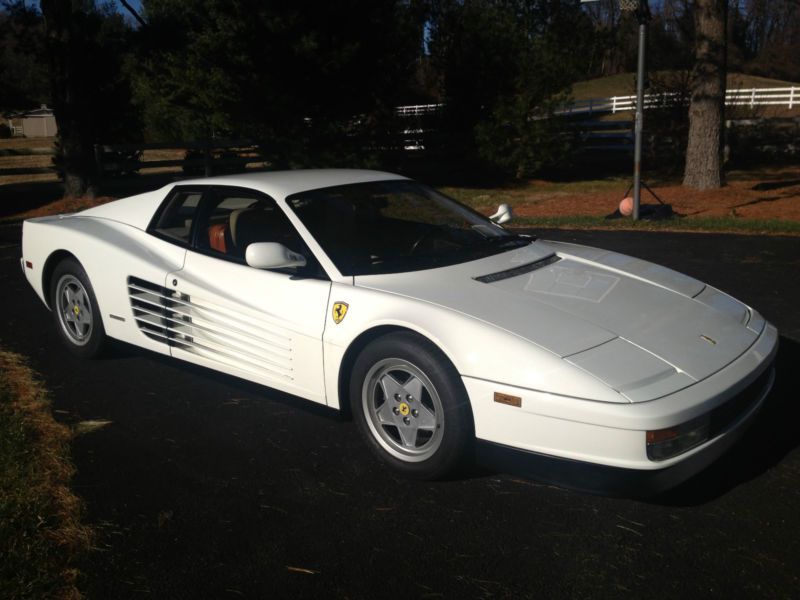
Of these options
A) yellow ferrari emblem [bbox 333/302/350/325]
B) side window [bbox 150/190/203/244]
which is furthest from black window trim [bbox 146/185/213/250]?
yellow ferrari emblem [bbox 333/302/350/325]

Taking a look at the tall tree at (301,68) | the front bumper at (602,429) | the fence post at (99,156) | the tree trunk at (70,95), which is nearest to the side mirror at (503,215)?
the front bumper at (602,429)

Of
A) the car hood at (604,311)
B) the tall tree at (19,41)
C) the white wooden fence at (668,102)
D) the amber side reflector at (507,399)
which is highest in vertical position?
the tall tree at (19,41)

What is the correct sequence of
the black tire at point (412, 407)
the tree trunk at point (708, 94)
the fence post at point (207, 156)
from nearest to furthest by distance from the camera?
the black tire at point (412, 407)
the tree trunk at point (708, 94)
the fence post at point (207, 156)

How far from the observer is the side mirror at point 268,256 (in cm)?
405

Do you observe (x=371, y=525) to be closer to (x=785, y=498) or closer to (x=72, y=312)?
(x=785, y=498)

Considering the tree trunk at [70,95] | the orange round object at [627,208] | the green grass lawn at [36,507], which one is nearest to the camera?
the green grass lawn at [36,507]

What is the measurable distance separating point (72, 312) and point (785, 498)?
4742mm

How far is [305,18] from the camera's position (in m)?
17.3

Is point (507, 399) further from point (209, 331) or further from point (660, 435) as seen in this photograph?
point (209, 331)

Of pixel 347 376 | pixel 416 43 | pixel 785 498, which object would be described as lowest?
pixel 785 498

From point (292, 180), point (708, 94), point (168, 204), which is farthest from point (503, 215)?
point (708, 94)

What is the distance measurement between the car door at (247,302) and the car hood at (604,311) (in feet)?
1.31

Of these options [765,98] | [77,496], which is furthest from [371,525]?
[765,98]

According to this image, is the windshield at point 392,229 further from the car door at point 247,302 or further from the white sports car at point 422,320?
the car door at point 247,302
